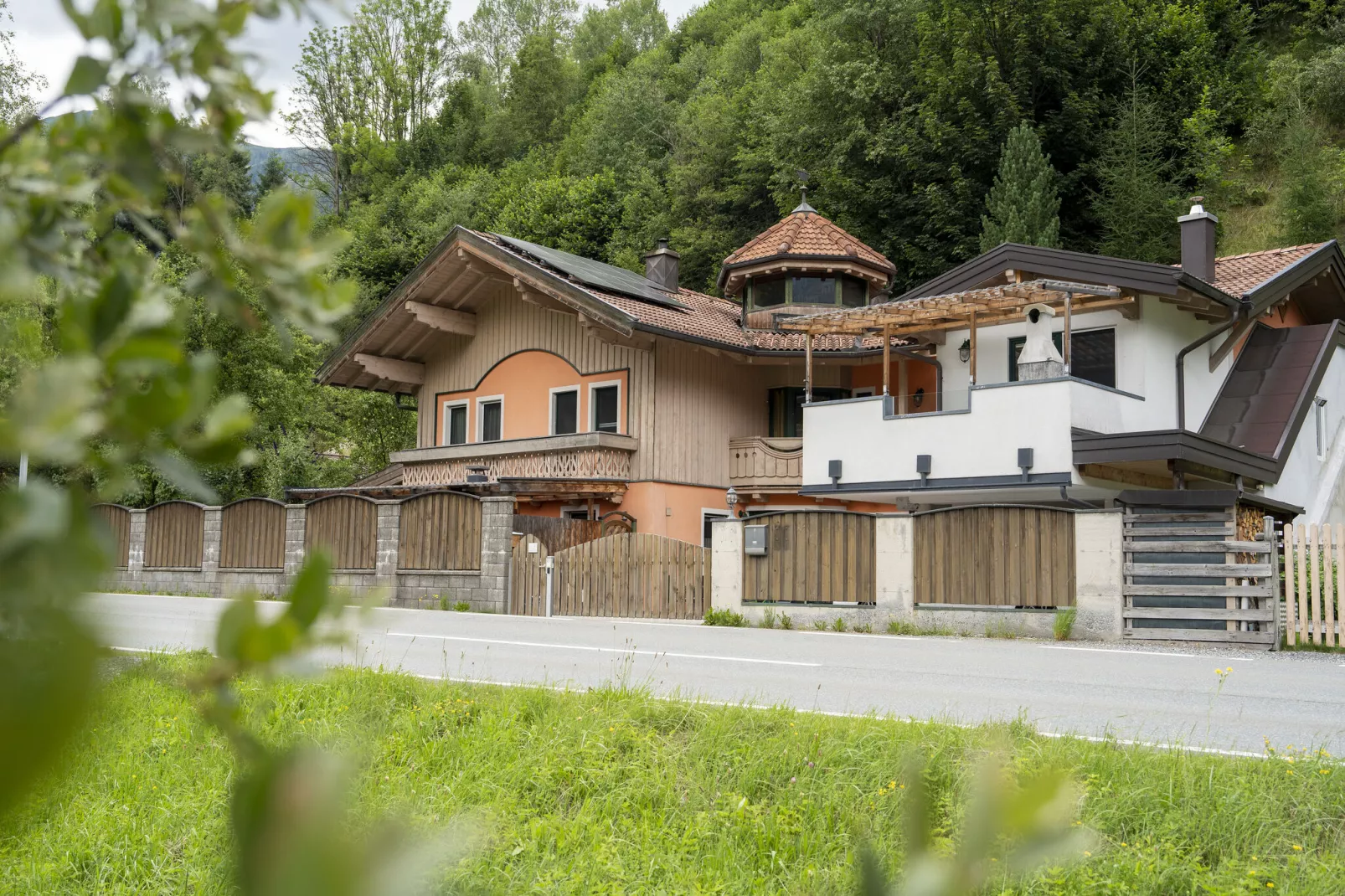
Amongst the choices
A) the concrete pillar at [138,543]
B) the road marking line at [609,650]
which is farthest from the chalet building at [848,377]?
the road marking line at [609,650]

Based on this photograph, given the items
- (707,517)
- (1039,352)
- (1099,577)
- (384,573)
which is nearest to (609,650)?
(1099,577)

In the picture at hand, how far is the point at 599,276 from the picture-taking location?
2745cm

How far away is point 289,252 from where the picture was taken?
0.99 metres

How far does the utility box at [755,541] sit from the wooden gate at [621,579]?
1.69 m

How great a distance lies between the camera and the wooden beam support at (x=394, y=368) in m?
29.2

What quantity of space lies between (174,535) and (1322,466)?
23922mm

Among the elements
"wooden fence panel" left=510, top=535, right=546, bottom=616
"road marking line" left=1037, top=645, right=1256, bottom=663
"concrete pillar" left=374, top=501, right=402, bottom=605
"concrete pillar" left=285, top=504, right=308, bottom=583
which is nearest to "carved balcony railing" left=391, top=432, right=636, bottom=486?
"concrete pillar" left=374, top=501, right=402, bottom=605

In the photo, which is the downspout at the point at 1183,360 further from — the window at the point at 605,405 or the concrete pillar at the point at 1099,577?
the window at the point at 605,405

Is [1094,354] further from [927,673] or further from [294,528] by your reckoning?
[294,528]

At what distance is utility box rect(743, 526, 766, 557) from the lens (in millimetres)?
17594

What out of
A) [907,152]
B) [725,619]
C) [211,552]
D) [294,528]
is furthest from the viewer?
[907,152]

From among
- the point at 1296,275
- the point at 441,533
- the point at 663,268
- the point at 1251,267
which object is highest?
the point at 663,268

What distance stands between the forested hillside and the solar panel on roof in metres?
5.90

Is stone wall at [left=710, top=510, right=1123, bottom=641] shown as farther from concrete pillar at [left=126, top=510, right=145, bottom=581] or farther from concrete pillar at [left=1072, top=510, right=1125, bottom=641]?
concrete pillar at [left=126, top=510, right=145, bottom=581]
